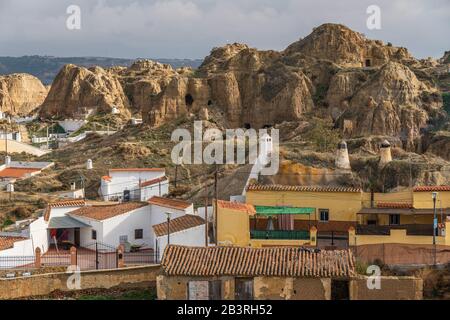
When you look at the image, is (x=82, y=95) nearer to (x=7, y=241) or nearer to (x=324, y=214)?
(x=7, y=241)

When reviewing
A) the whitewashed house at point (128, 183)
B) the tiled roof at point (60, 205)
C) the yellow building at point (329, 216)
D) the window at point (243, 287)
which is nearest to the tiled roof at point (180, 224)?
the yellow building at point (329, 216)

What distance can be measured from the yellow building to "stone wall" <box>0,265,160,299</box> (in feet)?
11.1

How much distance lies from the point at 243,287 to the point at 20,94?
318ft

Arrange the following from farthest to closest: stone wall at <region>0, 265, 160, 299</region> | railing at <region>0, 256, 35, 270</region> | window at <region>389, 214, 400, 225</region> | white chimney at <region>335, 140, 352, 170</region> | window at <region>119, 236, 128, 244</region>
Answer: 1. white chimney at <region>335, 140, 352, 170</region>
2. window at <region>119, 236, 128, 244</region>
3. window at <region>389, 214, 400, 225</region>
4. railing at <region>0, 256, 35, 270</region>
5. stone wall at <region>0, 265, 160, 299</region>

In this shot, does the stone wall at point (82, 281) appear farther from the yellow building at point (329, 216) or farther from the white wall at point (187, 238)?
the yellow building at point (329, 216)

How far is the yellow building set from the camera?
24.5 metres

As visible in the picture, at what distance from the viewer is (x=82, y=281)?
22141 mm

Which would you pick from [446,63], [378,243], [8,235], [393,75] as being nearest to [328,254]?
[378,243]

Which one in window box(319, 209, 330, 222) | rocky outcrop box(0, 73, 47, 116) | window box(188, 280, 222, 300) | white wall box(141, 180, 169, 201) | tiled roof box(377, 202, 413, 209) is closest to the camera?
window box(188, 280, 222, 300)

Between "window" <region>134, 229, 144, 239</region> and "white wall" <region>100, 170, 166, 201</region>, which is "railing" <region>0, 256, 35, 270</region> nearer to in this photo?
"window" <region>134, 229, 144, 239</region>

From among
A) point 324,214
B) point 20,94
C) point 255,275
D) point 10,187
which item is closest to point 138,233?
point 324,214

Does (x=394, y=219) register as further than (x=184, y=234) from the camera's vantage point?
Yes

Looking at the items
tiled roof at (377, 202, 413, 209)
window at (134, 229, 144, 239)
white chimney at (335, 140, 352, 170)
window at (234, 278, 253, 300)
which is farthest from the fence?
white chimney at (335, 140, 352, 170)

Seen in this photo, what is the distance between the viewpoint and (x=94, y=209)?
29.1 meters
